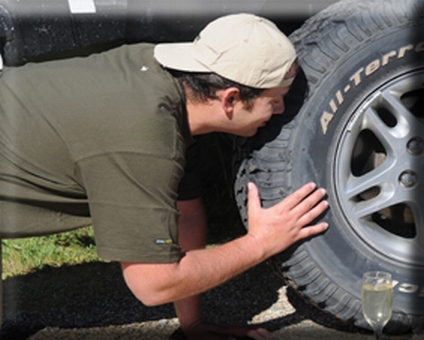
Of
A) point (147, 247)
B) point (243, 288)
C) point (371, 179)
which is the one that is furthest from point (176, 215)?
point (243, 288)

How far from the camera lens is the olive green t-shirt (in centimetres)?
274

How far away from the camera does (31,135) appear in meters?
2.89

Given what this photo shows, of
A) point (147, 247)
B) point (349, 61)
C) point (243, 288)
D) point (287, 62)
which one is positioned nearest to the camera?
point (147, 247)

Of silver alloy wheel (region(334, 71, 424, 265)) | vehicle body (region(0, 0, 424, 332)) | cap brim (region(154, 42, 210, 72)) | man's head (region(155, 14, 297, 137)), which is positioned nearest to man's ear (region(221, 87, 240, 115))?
man's head (region(155, 14, 297, 137))

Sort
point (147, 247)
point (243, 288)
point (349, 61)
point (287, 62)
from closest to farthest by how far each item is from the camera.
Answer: point (147, 247)
point (287, 62)
point (349, 61)
point (243, 288)

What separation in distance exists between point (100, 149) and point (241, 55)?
573 mm

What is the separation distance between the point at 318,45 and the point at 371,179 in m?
0.54

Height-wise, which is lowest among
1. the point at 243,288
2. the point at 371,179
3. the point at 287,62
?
the point at 243,288

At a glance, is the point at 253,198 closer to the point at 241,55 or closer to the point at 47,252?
the point at 241,55

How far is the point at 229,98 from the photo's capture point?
9.75ft

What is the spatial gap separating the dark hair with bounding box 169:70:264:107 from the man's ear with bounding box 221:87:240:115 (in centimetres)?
1

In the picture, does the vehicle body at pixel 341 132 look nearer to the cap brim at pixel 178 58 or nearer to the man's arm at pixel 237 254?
the man's arm at pixel 237 254

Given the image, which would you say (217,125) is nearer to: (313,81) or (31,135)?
(313,81)

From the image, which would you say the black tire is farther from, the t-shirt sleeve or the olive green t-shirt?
the t-shirt sleeve
